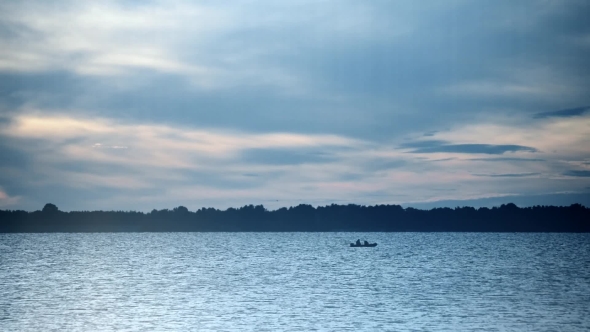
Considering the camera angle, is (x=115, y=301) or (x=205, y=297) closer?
(x=115, y=301)

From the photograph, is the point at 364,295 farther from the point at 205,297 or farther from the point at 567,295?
the point at 567,295

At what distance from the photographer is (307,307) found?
49531 millimetres

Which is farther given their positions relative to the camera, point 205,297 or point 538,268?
point 538,268

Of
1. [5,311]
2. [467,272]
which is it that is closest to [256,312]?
[5,311]

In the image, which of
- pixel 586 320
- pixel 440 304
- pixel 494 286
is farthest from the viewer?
pixel 494 286

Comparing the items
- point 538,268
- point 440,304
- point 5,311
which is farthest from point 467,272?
point 5,311

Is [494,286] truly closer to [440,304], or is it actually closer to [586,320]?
[440,304]

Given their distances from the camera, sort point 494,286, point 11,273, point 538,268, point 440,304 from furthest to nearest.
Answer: point 538,268 < point 11,273 < point 494,286 < point 440,304

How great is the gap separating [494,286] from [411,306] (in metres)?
18.8

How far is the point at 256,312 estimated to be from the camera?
4712 cm

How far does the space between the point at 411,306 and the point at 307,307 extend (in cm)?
780

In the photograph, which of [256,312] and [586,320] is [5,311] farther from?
[586,320]

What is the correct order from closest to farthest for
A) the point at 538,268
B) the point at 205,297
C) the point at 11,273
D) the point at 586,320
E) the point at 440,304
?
the point at 586,320 → the point at 440,304 → the point at 205,297 → the point at 11,273 → the point at 538,268

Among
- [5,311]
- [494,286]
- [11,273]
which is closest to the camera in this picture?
[5,311]
